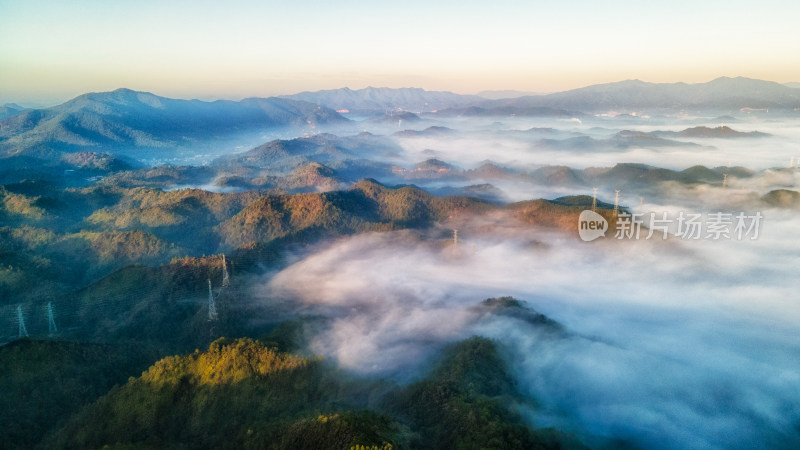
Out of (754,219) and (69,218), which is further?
(69,218)

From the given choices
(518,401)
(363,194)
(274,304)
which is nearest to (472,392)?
(518,401)

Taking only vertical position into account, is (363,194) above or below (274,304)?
above

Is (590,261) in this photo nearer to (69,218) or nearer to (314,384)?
(314,384)

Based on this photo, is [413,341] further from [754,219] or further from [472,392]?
[754,219]

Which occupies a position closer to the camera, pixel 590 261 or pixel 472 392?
pixel 472 392

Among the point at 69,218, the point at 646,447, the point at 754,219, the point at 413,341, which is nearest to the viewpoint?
the point at 646,447

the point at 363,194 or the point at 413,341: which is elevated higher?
the point at 363,194

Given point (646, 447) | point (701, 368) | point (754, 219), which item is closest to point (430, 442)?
point (646, 447)

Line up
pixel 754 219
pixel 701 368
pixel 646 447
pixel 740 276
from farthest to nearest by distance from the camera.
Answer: pixel 754 219
pixel 740 276
pixel 701 368
pixel 646 447

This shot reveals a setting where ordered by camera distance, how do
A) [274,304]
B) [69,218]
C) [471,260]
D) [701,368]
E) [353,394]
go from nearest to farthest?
[353,394], [701,368], [274,304], [471,260], [69,218]
